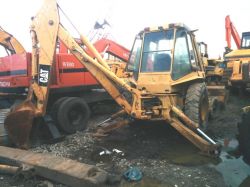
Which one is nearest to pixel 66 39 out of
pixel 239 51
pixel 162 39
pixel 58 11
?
pixel 58 11

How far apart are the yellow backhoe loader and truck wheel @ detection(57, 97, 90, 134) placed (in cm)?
90

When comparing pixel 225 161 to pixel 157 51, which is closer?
pixel 225 161

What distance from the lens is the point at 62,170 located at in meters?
4.66

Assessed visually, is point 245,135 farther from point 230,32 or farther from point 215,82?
point 230,32

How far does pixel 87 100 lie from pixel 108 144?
7.76 ft

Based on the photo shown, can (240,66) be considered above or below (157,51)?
below

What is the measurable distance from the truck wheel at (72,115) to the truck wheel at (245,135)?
3.61 m

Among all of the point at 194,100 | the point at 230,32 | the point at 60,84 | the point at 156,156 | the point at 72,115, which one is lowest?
the point at 156,156

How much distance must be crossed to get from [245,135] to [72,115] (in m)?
3.85

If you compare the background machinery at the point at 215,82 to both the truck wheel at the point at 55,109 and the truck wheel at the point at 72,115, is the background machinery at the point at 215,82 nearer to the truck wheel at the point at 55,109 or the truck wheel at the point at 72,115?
the truck wheel at the point at 72,115

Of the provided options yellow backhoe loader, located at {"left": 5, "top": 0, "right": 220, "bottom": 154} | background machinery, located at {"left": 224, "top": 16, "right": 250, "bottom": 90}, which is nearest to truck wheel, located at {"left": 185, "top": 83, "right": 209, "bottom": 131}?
yellow backhoe loader, located at {"left": 5, "top": 0, "right": 220, "bottom": 154}

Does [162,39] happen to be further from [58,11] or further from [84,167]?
[84,167]

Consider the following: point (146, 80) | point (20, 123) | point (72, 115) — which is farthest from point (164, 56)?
point (20, 123)

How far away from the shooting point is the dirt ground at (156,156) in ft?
15.5
